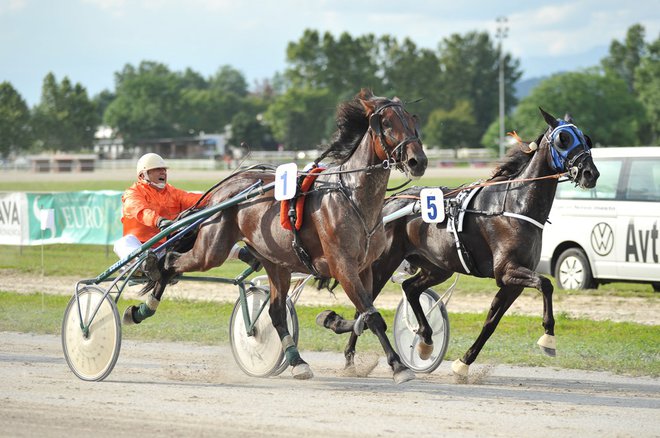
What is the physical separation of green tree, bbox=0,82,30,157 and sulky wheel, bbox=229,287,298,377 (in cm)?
4766

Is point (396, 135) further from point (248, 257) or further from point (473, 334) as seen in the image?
point (473, 334)

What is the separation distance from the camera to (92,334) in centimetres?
768

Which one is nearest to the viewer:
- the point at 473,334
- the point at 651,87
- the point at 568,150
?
the point at 568,150

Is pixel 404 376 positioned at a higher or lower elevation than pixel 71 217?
lower

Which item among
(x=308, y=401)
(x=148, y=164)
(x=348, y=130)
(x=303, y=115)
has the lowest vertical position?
(x=308, y=401)

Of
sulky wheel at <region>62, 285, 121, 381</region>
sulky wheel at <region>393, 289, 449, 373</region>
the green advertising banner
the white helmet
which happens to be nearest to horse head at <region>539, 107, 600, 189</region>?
sulky wheel at <region>393, 289, 449, 373</region>

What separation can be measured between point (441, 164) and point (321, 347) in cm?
4662

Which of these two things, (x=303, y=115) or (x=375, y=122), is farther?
(x=303, y=115)

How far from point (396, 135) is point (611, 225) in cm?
673

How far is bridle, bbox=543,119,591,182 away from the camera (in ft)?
25.0

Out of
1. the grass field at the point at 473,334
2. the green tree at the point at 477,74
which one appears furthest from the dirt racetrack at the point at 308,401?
the green tree at the point at 477,74

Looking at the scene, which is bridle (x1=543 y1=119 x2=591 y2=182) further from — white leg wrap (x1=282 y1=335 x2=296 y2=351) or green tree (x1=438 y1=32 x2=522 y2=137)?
green tree (x1=438 y1=32 x2=522 y2=137)

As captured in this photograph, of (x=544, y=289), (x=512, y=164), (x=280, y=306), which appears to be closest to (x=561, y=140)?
(x=512, y=164)

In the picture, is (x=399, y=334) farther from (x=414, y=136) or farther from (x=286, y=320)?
(x=414, y=136)
